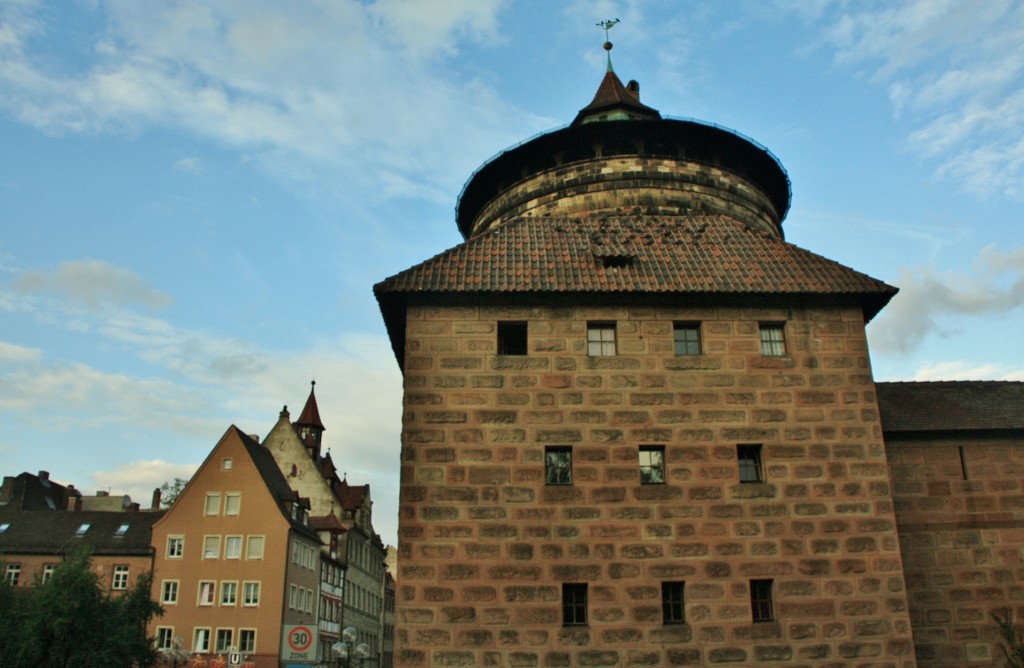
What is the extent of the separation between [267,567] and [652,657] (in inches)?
1032

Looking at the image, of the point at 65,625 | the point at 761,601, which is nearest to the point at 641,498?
the point at 761,601

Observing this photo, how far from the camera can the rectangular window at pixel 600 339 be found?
48.2 ft

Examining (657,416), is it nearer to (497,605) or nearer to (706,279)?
(706,279)

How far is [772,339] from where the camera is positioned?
15.0 meters

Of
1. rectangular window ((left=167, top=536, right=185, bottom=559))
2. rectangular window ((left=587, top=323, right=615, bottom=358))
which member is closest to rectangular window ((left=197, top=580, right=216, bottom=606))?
rectangular window ((left=167, top=536, right=185, bottom=559))

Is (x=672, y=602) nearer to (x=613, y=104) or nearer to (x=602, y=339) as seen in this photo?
(x=602, y=339)

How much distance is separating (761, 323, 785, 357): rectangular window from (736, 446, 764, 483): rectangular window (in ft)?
5.70

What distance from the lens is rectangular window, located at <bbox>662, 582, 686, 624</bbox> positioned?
1322cm

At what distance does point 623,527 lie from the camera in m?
13.5

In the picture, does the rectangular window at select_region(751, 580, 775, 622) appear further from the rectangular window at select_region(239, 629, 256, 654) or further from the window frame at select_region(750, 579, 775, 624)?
the rectangular window at select_region(239, 629, 256, 654)

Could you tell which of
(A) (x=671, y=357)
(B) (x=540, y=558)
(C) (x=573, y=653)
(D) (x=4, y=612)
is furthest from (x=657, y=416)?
(D) (x=4, y=612)

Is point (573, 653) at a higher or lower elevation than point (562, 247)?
lower

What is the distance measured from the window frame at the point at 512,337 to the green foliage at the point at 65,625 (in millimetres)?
16019

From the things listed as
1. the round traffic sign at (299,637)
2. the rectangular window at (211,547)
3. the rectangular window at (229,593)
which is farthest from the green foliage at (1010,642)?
the rectangular window at (211,547)
